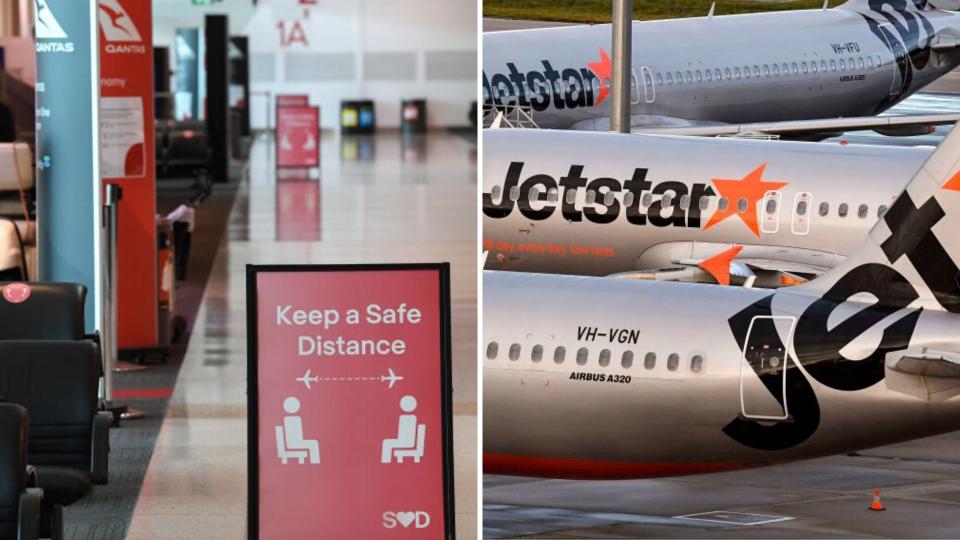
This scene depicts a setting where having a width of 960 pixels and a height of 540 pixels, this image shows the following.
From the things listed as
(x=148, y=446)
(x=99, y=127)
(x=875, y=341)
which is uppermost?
(x=99, y=127)

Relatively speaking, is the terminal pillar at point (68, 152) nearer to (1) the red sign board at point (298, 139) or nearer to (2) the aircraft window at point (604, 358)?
(2) the aircraft window at point (604, 358)

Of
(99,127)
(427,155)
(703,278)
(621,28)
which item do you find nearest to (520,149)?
(703,278)

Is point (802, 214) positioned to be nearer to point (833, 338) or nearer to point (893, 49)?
point (893, 49)

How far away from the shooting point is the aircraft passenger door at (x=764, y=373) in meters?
10.5

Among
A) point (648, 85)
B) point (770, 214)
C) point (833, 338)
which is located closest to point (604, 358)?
point (833, 338)

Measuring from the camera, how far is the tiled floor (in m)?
9.91

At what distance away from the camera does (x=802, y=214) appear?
16578mm

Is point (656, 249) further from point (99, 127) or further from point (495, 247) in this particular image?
point (99, 127)

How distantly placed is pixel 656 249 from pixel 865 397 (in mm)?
5758

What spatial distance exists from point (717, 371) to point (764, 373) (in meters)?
0.29

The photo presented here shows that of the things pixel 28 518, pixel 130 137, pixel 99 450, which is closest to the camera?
pixel 28 518

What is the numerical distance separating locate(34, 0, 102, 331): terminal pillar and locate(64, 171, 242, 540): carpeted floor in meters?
0.80

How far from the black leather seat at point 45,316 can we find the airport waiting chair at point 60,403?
0.81m

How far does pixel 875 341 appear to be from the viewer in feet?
34.6
